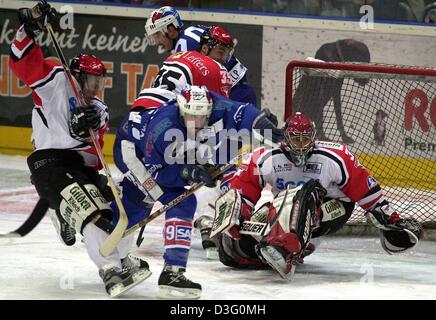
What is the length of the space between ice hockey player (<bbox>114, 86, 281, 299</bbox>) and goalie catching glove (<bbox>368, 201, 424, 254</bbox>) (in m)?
0.84

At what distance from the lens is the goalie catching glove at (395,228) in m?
5.14

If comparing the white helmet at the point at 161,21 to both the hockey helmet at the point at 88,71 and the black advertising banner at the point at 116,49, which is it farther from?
the black advertising banner at the point at 116,49

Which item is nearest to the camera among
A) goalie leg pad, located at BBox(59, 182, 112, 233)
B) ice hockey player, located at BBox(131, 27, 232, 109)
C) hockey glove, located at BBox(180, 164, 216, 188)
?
hockey glove, located at BBox(180, 164, 216, 188)

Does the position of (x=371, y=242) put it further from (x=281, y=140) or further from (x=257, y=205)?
(x=281, y=140)

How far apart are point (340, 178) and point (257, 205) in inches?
18.4

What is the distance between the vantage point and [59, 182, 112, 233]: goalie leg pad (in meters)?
4.66

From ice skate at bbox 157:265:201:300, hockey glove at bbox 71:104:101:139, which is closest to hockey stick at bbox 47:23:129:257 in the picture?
hockey glove at bbox 71:104:101:139

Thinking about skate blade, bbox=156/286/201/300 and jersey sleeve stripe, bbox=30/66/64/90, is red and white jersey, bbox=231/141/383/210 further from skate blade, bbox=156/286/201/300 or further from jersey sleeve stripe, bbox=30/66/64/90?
jersey sleeve stripe, bbox=30/66/64/90

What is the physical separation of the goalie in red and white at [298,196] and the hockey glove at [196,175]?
387 millimetres

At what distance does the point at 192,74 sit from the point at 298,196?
3.12 ft

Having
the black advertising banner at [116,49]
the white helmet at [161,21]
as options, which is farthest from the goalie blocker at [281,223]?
the black advertising banner at [116,49]

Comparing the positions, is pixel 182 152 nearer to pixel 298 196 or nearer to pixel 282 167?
pixel 298 196

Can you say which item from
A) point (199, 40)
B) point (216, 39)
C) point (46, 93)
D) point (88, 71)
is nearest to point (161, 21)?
point (199, 40)

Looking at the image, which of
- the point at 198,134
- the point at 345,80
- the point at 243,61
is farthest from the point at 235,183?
the point at 243,61
